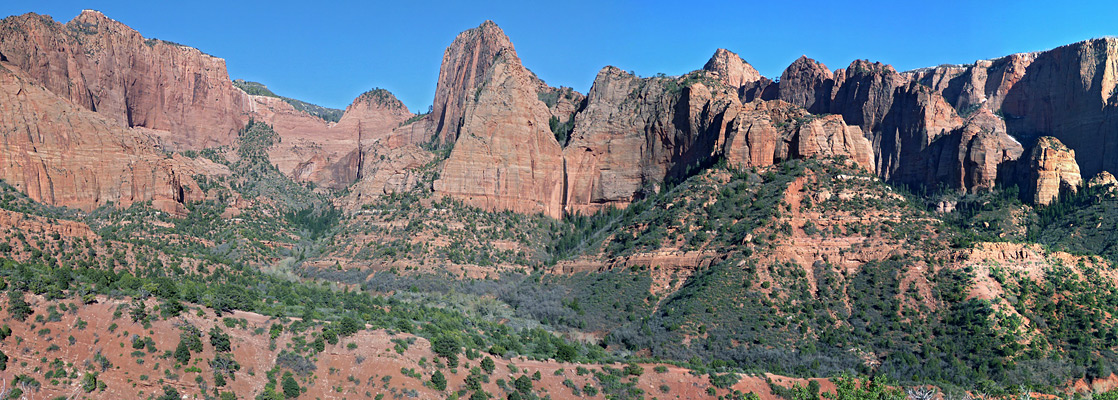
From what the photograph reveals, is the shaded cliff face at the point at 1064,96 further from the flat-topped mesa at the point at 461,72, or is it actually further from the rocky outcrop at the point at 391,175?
the rocky outcrop at the point at 391,175

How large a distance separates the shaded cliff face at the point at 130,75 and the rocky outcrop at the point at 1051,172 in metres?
136

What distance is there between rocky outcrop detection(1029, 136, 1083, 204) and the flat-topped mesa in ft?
270

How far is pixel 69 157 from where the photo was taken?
4724 inches

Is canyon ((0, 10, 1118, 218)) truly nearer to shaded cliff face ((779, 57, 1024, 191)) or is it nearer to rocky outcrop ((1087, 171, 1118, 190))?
shaded cliff face ((779, 57, 1024, 191))

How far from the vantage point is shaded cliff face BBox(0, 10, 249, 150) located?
459 ft

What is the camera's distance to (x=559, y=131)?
15262 cm

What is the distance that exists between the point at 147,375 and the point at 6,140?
67.3 meters

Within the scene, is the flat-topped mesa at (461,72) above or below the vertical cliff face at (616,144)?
above

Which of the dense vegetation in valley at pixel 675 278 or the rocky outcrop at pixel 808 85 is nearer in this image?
the dense vegetation in valley at pixel 675 278

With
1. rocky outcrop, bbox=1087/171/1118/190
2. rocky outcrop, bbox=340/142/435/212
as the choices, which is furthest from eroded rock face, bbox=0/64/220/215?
rocky outcrop, bbox=1087/171/1118/190

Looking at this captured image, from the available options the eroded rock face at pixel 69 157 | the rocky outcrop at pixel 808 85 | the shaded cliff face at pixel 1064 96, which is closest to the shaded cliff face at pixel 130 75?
the eroded rock face at pixel 69 157

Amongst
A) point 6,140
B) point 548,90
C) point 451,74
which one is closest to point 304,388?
point 6,140

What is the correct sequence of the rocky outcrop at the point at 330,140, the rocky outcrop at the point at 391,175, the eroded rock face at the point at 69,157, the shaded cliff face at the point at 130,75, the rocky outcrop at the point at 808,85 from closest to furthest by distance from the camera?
the eroded rock face at the point at 69,157 < the rocky outcrop at the point at 391,175 < the shaded cliff face at the point at 130,75 < the rocky outcrop at the point at 808,85 < the rocky outcrop at the point at 330,140

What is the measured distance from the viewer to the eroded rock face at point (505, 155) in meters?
136
